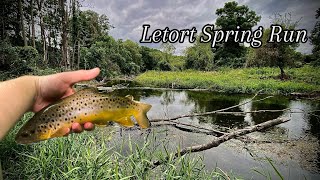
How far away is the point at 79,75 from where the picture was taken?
150 cm

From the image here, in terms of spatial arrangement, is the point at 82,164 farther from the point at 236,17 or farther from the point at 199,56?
the point at 236,17

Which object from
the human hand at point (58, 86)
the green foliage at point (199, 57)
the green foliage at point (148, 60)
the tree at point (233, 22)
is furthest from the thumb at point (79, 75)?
the green foliage at point (148, 60)

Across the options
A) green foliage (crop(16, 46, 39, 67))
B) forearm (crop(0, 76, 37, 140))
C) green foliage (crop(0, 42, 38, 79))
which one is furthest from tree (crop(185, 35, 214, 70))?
forearm (crop(0, 76, 37, 140))

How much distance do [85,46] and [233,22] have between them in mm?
31816

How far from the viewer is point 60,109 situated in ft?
4.74

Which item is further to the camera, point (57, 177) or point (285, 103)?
point (285, 103)

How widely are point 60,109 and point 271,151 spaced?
678 centimetres

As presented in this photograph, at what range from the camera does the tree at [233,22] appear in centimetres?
5369

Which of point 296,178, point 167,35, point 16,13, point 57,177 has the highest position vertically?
point 16,13

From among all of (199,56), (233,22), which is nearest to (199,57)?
(199,56)

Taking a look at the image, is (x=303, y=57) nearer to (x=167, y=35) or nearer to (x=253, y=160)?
(x=167, y=35)

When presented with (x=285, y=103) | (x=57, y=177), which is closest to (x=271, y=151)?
(x=57, y=177)

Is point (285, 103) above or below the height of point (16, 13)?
below

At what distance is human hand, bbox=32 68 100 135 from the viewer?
150 cm
